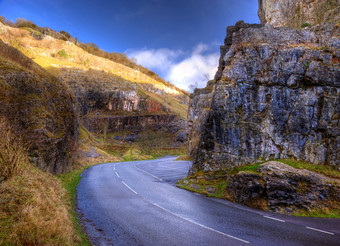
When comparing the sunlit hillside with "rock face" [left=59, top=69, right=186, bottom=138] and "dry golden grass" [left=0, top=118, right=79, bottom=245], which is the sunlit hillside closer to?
"rock face" [left=59, top=69, right=186, bottom=138]

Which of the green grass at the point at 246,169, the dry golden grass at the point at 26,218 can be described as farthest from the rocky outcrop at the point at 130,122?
the dry golden grass at the point at 26,218

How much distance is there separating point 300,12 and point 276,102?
1845cm

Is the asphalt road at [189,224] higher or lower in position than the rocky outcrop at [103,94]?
lower

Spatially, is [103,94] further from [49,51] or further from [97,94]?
[49,51]

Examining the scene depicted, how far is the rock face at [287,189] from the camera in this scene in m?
10.4

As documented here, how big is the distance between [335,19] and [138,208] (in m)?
20.4

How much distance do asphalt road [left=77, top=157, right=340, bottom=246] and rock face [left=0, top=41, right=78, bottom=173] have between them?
597 cm

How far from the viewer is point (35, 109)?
16.8 meters

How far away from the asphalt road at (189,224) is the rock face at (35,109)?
5.97 metres

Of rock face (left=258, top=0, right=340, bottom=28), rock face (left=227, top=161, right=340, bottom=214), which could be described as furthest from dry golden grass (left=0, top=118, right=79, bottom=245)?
rock face (left=258, top=0, right=340, bottom=28)

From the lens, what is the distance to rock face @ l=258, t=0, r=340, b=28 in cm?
1853

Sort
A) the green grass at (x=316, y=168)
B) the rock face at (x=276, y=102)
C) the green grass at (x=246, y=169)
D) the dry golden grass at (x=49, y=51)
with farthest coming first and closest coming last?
the dry golden grass at (x=49, y=51) → the rock face at (x=276, y=102) → the green grass at (x=246, y=169) → the green grass at (x=316, y=168)

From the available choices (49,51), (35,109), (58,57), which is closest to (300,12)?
(35,109)

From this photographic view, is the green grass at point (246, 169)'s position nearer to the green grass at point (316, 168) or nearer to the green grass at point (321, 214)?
the green grass at point (316, 168)
